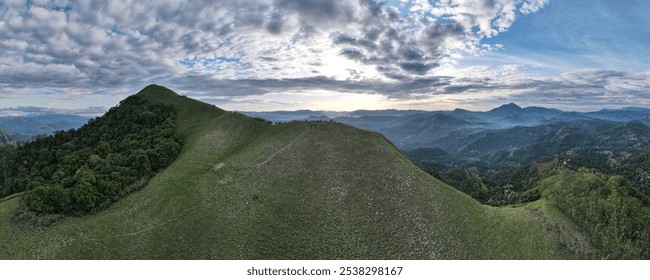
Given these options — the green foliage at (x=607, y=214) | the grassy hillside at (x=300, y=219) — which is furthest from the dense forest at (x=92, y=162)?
the green foliage at (x=607, y=214)

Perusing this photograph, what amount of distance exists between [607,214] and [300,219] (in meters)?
55.8

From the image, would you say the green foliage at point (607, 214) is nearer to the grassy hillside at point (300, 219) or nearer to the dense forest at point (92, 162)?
the grassy hillside at point (300, 219)

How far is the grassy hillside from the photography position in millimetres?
57250

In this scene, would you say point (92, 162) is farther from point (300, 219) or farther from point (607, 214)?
point (607, 214)

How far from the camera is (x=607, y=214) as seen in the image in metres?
67.2

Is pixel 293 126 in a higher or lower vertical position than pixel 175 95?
lower

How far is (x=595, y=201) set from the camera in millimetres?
70438

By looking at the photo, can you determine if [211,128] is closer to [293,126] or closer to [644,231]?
[293,126]

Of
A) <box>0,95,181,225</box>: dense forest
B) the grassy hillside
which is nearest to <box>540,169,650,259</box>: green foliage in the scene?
the grassy hillside

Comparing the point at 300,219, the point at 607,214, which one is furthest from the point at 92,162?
the point at 607,214

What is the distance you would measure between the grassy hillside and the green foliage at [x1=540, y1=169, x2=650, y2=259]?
12.2 ft

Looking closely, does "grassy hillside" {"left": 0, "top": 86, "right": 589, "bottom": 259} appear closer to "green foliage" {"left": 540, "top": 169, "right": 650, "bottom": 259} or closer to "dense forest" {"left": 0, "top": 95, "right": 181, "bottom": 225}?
"dense forest" {"left": 0, "top": 95, "right": 181, "bottom": 225}

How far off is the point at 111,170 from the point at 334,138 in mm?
48861

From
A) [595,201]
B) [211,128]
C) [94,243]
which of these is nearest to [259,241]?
[94,243]
